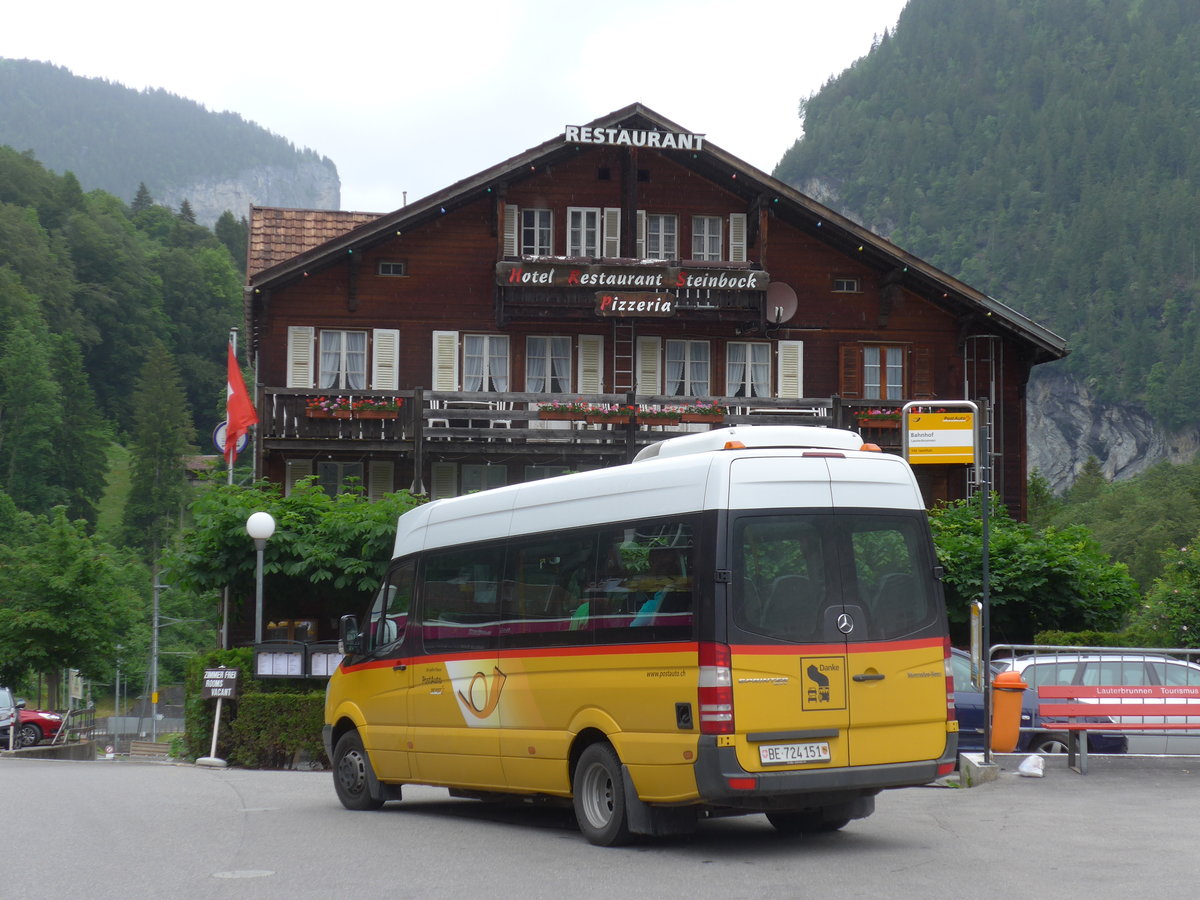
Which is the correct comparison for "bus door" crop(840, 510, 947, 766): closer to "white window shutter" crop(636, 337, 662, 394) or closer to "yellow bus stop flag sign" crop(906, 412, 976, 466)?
"yellow bus stop flag sign" crop(906, 412, 976, 466)

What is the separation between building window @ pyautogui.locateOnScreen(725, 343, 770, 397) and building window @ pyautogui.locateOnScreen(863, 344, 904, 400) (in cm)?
223

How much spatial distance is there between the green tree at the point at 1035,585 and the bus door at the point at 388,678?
50.3 ft

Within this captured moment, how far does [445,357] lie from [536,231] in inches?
132

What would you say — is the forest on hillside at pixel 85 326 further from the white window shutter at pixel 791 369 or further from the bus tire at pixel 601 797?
the bus tire at pixel 601 797

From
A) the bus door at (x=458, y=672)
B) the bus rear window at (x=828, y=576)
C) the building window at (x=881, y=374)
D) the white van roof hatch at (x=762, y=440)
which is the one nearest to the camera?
the bus rear window at (x=828, y=576)

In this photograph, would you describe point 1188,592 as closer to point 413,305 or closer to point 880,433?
point 880,433

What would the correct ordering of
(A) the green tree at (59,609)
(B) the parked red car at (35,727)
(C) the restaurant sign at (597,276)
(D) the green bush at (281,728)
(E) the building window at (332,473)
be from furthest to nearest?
(A) the green tree at (59,609)
(B) the parked red car at (35,727)
(E) the building window at (332,473)
(C) the restaurant sign at (597,276)
(D) the green bush at (281,728)

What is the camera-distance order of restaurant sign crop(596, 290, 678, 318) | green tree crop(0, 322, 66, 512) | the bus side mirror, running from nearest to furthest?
1. the bus side mirror
2. restaurant sign crop(596, 290, 678, 318)
3. green tree crop(0, 322, 66, 512)

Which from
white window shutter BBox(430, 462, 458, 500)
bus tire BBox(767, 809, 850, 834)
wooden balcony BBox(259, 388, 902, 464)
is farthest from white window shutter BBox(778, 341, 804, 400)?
bus tire BBox(767, 809, 850, 834)

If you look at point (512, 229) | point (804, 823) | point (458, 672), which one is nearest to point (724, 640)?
point (804, 823)

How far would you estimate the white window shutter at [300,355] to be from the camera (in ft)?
109

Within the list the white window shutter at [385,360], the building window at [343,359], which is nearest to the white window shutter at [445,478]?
the white window shutter at [385,360]

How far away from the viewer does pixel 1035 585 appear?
89.7ft

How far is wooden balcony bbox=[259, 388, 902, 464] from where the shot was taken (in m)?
30.9
